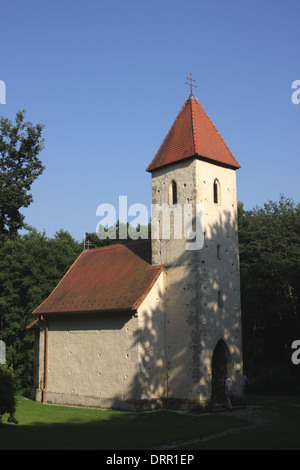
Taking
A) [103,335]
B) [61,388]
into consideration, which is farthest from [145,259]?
[61,388]

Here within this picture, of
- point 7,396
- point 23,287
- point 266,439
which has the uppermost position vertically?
point 23,287

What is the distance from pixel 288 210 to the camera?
38969 mm

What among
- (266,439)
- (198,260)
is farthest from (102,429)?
(198,260)

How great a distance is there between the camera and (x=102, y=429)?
16.9 m

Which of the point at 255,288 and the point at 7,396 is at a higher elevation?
the point at 255,288

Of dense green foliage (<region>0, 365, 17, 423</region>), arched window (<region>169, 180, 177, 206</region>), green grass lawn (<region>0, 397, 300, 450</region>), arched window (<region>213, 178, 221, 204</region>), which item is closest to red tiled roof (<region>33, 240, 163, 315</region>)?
arched window (<region>169, 180, 177, 206</region>)

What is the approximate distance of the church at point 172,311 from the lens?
21.8 m

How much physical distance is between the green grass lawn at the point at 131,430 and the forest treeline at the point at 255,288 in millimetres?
11144

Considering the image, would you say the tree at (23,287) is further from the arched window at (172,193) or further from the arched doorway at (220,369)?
the arched doorway at (220,369)

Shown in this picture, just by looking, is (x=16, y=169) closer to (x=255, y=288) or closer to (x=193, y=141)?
(x=193, y=141)

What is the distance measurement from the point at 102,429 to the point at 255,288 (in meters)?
22.9

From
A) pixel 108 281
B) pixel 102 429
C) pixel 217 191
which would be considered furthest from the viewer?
pixel 108 281

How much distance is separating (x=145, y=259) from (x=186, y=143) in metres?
6.46
